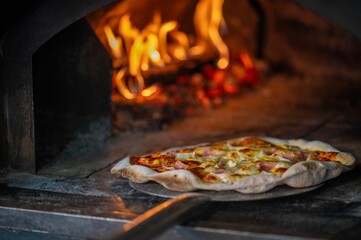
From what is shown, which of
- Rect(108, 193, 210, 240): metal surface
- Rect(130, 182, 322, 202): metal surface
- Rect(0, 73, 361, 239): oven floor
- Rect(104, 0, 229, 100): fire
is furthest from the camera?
Rect(104, 0, 229, 100): fire

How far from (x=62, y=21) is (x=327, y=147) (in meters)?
1.40

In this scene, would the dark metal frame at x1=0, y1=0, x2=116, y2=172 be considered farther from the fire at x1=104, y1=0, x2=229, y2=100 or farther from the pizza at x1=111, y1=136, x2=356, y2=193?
the fire at x1=104, y1=0, x2=229, y2=100

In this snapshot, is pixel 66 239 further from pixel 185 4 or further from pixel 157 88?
pixel 185 4

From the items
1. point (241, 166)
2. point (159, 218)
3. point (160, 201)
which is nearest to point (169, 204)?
point (159, 218)

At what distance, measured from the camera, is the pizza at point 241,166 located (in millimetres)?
2438

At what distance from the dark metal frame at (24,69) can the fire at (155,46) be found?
3.46 ft

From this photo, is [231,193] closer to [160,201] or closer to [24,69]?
[160,201]

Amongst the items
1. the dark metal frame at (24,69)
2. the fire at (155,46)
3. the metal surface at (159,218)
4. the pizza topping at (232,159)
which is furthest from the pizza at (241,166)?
the fire at (155,46)

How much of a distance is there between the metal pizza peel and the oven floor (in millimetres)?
51

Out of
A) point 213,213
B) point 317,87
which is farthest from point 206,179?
point 317,87

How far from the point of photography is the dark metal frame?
9.55ft

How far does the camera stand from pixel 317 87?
18.1 feet

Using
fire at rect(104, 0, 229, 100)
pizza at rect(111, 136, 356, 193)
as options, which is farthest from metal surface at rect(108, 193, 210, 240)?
fire at rect(104, 0, 229, 100)

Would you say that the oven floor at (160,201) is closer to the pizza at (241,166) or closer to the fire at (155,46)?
the pizza at (241,166)
